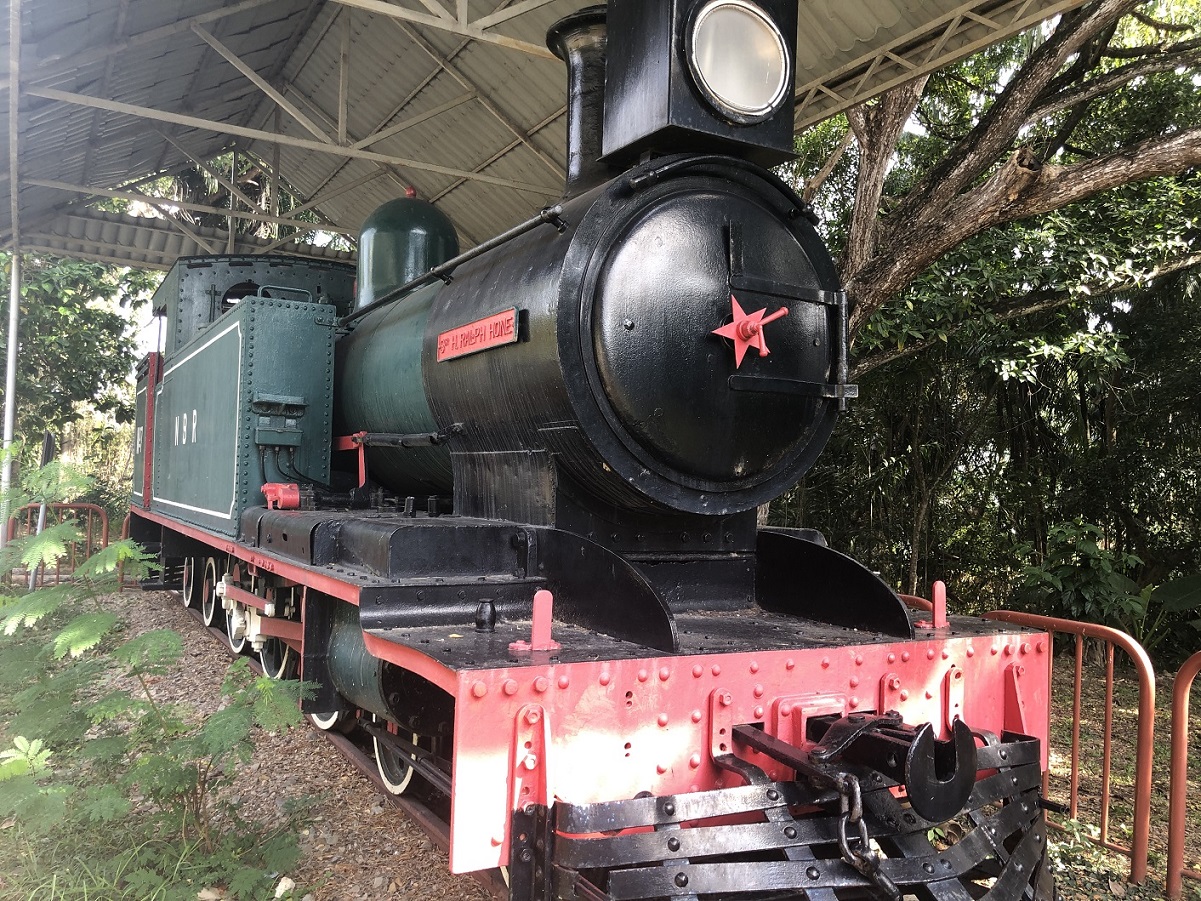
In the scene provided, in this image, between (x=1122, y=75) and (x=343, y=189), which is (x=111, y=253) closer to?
(x=343, y=189)

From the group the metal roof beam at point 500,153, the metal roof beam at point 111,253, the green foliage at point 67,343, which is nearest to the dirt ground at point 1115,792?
the metal roof beam at point 500,153

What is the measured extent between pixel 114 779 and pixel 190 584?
457 cm

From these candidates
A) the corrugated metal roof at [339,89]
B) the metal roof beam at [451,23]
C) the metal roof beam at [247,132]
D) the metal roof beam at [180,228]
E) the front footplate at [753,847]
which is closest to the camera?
the front footplate at [753,847]

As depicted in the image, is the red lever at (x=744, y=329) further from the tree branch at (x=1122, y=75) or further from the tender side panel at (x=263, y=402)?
the tree branch at (x=1122, y=75)

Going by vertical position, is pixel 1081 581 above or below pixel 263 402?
below

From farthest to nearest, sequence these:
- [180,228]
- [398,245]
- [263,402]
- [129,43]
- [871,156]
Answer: [180,228], [871,156], [129,43], [398,245], [263,402]

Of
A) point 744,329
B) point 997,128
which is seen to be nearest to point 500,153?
point 997,128

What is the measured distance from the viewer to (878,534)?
10273 millimetres

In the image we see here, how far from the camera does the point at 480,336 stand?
2992 mm

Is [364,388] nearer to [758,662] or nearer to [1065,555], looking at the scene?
[758,662]

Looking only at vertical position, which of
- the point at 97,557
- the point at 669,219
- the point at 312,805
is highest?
the point at 669,219

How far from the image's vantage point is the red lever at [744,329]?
9.04ft

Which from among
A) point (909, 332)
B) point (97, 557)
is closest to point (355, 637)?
point (97, 557)

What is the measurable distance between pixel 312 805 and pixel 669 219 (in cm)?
268
